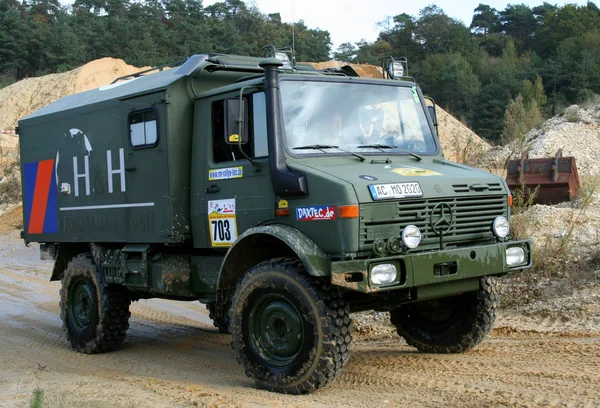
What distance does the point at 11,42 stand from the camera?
54.1 meters

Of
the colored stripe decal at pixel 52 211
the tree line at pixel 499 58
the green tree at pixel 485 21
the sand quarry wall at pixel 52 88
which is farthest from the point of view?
the green tree at pixel 485 21

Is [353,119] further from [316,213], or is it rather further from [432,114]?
[316,213]

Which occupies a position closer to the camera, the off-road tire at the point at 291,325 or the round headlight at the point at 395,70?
the off-road tire at the point at 291,325

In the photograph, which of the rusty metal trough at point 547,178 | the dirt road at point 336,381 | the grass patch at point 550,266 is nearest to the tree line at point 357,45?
the rusty metal trough at point 547,178

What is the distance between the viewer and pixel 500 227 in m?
6.54

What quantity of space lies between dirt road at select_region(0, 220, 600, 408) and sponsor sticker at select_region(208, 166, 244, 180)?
1.88m

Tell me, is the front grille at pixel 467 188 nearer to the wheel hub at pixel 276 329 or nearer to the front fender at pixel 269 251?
the front fender at pixel 269 251

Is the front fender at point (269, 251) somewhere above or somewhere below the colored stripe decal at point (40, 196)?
below

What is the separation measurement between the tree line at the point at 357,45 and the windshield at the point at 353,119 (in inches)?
1275

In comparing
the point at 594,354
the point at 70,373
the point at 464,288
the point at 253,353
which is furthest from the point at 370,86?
the point at 70,373

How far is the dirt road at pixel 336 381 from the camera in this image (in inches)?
227

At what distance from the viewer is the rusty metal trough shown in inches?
573

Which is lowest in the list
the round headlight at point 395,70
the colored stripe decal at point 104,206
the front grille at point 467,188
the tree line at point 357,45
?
the colored stripe decal at point 104,206

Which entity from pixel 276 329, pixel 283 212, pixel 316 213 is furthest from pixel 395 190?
pixel 276 329
